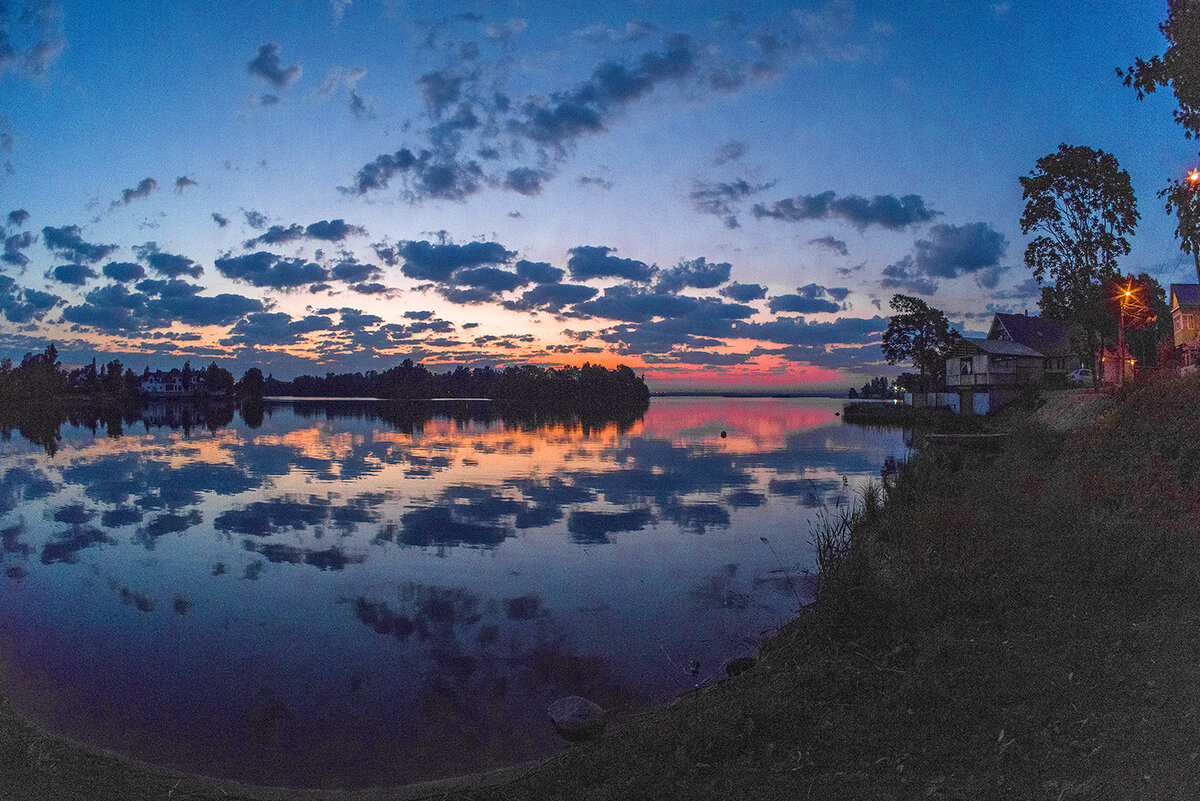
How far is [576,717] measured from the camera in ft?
30.6

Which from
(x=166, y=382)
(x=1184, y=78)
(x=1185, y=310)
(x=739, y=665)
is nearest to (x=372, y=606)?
(x=739, y=665)

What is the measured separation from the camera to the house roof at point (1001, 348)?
60781mm

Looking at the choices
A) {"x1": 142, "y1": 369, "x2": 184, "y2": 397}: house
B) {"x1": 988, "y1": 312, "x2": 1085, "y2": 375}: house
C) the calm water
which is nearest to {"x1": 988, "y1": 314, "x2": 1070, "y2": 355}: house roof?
{"x1": 988, "y1": 312, "x2": 1085, "y2": 375}: house

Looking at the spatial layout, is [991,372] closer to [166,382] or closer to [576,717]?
[576,717]

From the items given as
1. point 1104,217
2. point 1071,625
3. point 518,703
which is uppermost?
point 1104,217

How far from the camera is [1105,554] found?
39.0ft

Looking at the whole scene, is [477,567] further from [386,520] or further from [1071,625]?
[1071,625]

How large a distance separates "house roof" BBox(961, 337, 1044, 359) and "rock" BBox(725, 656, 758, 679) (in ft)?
199

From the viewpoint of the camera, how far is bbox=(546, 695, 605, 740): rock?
30.0ft

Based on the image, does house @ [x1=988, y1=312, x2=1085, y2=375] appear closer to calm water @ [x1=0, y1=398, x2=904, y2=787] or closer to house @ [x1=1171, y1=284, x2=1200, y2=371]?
house @ [x1=1171, y1=284, x2=1200, y2=371]

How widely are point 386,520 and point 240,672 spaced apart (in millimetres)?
12319

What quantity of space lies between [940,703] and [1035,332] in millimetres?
76322

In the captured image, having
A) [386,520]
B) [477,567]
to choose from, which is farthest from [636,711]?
[386,520]

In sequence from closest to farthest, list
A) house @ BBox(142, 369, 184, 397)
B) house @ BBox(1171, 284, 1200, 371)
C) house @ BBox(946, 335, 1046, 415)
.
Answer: house @ BBox(1171, 284, 1200, 371) < house @ BBox(946, 335, 1046, 415) < house @ BBox(142, 369, 184, 397)
